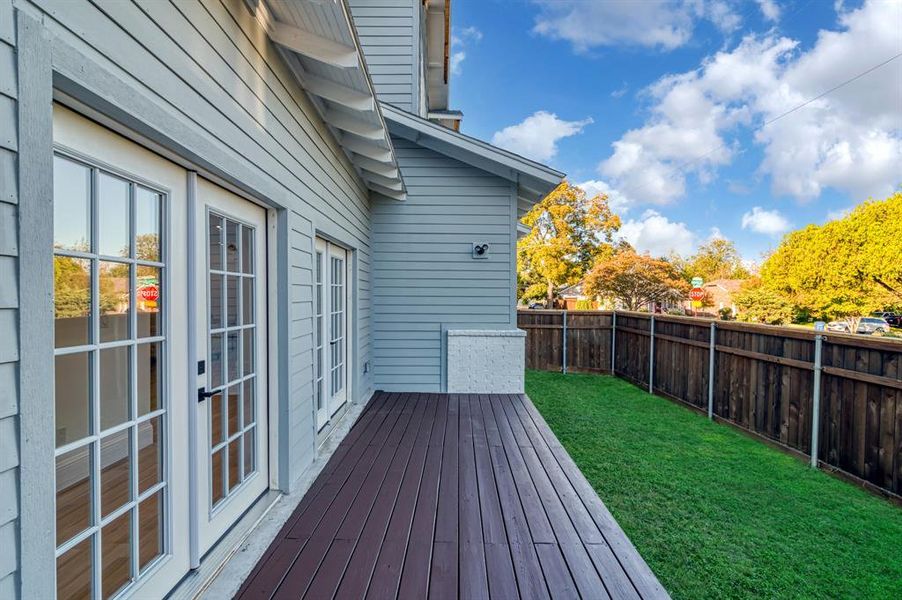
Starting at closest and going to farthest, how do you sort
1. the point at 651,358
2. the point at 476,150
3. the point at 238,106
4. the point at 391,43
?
the point at 238,106, the point at 476,150, the point at 391,43, the point at 651,358

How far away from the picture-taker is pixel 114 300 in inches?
57.5

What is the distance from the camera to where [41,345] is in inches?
41.4

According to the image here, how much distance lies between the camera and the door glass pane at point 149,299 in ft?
5.25

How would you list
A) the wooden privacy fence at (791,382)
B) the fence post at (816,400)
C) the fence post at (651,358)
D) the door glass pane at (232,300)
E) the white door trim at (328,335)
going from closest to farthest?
the door glass pane at (232,300)
the wooden privacy fence at (791,382)
the white door trim at (328,335)
the fence post at (816,400)
the fence post at (651,358)

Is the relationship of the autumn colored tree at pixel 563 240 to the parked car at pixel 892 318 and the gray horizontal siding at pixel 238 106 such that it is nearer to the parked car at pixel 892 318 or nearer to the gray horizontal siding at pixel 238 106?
the parked car at pixel 892 318

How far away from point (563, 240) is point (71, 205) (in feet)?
63.5

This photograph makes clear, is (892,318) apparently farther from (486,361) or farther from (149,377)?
(149,377)

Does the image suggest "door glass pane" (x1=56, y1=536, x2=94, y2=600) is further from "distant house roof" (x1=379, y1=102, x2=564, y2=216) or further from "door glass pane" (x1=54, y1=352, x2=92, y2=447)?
"distant house roof" (x1=379, y1=102, x2=564, y2=216)

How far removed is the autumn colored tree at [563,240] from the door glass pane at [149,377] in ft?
60.3

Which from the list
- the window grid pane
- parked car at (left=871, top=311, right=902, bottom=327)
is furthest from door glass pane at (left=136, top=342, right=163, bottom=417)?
parked car at (left=871, top=311, right=902, bottom=327)

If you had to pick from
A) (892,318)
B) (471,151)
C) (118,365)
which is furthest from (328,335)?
(892,318)

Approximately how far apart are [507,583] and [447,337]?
157 inches

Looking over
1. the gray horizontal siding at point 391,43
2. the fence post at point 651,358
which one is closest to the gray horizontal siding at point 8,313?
the gray horizontal siding at point 391,43

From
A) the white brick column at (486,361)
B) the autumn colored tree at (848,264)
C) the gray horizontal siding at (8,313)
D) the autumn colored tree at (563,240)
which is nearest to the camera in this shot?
the gray horizontal siding at (8,313)
